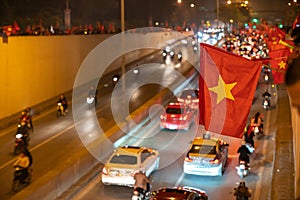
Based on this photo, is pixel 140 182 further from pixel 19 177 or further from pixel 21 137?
pixel 21 137

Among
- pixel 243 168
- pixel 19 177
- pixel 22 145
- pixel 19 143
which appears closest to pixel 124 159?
pixel 19 177

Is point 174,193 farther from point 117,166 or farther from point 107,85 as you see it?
point 107,85

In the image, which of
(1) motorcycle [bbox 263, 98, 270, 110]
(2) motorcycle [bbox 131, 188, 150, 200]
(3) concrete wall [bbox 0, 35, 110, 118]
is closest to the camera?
(2) motorcycle [bbox 131, 188, 150, 200]

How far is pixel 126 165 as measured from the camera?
693 inches

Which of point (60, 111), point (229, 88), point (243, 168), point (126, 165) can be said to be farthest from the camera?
point (60, 111)

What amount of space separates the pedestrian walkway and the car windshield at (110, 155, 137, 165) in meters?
4.45

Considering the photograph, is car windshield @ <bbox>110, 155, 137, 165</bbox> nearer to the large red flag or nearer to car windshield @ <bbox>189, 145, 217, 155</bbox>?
car windshield @ <bbox>189, 145, 217, 155</bbox>

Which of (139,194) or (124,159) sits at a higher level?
(124,159)

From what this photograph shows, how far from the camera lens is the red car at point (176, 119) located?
27.2 m

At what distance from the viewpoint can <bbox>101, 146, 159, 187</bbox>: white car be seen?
1723 centimetres

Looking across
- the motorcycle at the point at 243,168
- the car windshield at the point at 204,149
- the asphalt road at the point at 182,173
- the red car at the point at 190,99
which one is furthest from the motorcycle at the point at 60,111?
the motorcycle at the point at 243,168

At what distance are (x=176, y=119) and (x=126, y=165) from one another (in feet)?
32.8

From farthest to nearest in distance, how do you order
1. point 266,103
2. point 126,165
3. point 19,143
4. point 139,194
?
point 266,103
point 19,143
point 126,165
point 139,194

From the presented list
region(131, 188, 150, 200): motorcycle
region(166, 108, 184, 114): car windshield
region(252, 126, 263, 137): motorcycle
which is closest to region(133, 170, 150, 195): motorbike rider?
region(131, 188, 150, 200): motorcycle
